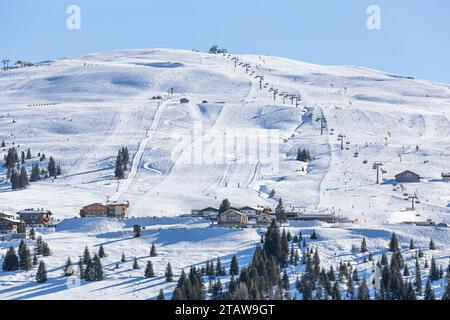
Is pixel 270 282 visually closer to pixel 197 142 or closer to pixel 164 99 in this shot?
pixel 197 142

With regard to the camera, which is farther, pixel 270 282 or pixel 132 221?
pixel 132 221

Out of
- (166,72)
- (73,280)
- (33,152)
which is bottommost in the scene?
(73,280)

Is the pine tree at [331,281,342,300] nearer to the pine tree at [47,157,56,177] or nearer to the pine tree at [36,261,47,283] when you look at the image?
the pine tree at [36,261,47,283]

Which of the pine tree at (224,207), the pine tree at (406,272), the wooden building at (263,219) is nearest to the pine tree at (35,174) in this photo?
the pine tree at (224,207)

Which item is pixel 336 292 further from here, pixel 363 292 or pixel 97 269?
pixel 97 269

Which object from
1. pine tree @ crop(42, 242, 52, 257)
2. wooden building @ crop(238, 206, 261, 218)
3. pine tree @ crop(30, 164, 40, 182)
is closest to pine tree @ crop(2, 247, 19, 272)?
pine tree @ crop(42, 242, 52, 257)
